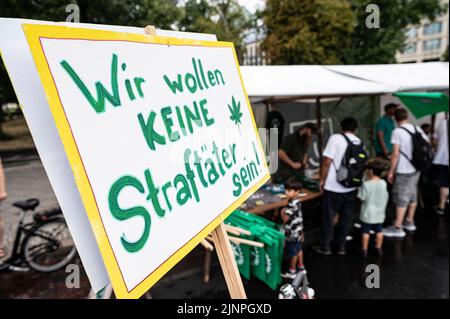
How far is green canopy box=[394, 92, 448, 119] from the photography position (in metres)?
4.20

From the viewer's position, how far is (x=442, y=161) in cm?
492

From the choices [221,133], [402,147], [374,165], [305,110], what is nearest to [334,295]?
[374,165]

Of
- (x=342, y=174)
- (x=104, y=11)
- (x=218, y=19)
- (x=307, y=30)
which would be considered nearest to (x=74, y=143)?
(x=342, y=174)

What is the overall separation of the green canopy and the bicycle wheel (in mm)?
5031

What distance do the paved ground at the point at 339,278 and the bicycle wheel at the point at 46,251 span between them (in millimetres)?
131

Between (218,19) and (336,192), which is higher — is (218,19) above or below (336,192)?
above

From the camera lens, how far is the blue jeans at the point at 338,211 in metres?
3.63

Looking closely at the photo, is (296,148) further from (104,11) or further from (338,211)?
(104,11)

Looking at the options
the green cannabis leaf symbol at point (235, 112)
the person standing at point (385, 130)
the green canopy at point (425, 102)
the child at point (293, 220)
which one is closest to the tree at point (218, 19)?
the person standing at point (385, 130)

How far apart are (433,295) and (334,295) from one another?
3.31 feet

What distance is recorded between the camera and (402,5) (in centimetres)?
1259

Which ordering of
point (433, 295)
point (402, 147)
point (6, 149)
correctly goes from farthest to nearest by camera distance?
point (6, 149) → point (402, 147) → point (433, 295)

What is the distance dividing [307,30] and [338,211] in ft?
25.9

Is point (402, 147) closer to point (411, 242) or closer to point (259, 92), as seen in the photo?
point (411, 242)
